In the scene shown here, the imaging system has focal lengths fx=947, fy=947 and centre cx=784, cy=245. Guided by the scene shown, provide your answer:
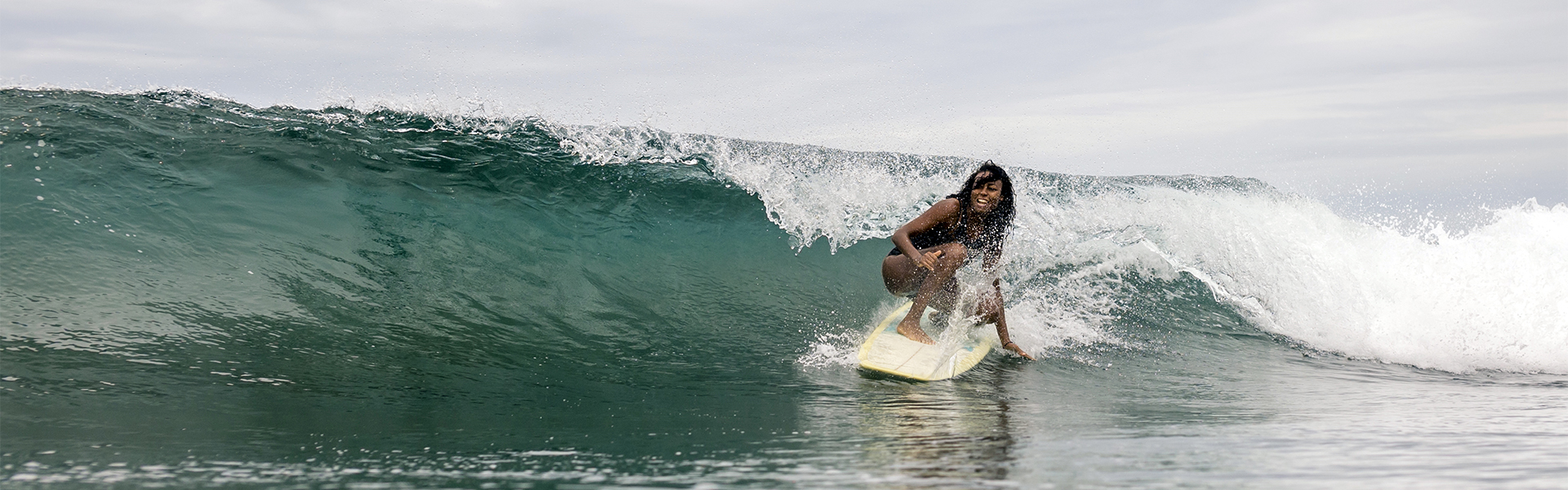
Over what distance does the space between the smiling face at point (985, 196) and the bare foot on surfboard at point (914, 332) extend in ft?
2.26

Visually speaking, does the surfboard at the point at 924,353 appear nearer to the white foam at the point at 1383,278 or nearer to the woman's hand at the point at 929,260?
the woman's hand at the point at 929,260

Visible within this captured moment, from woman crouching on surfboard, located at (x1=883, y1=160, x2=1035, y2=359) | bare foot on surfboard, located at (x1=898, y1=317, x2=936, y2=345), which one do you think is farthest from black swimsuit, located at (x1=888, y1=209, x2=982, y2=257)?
bare foot on surfboard, located at (x1=898, y1=317, x2=936, y2=345)

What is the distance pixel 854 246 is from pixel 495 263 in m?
2.95

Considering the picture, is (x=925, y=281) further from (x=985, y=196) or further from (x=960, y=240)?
(x=985, y=196)

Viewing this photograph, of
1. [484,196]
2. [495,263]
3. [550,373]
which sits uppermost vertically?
[484,196]

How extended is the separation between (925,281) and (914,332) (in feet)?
0.96

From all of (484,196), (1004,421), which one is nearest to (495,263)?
(484,196)

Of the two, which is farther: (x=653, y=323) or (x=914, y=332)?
(x=653, y=323)

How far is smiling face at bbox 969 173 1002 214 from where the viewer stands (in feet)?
16.9

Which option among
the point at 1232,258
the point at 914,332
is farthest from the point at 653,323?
the point at 1232,258

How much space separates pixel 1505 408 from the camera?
4094 millimetres

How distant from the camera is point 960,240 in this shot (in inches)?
207

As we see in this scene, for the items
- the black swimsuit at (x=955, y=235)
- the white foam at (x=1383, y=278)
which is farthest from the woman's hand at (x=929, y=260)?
Result: the white foam at (x=1383, y=278)

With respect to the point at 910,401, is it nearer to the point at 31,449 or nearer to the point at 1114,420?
the point at 1114,420
